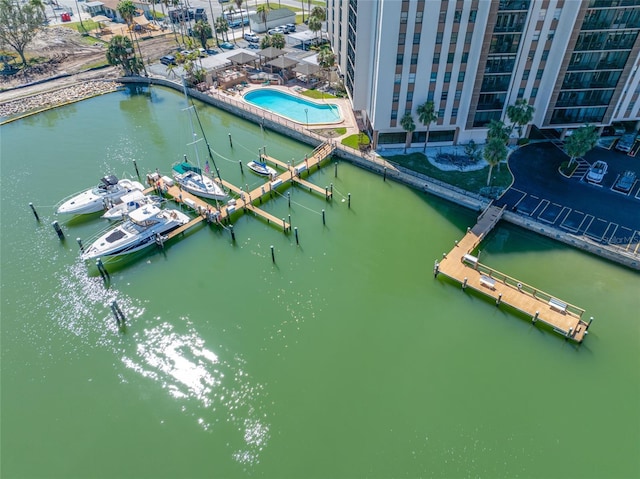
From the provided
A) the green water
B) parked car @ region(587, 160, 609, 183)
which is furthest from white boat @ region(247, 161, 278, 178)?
parked car @ region(587, 160, 609, 183)

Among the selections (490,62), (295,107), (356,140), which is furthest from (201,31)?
(490,62)

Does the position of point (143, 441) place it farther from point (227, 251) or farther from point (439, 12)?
point (439, 12)

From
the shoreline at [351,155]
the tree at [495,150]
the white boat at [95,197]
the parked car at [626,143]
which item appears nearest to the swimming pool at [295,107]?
the shoreline at [351,155]

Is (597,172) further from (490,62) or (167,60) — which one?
(167,60)

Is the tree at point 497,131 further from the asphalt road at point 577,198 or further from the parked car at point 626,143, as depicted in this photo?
the parked car at point 626,143

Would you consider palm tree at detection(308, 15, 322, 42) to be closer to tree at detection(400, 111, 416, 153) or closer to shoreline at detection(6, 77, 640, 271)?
shoreline at detection(6, 77, 640, 271)

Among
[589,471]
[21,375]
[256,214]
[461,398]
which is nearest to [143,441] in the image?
[21,375]
